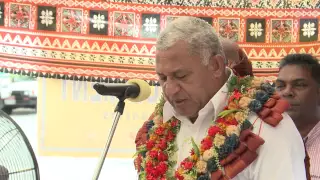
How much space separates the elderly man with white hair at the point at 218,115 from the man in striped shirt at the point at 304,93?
0.77m

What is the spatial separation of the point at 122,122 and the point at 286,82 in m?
1.12

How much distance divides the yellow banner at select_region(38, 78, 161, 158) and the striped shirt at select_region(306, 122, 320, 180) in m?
Answer: 1.08

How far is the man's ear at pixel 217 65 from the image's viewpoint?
1.21 m

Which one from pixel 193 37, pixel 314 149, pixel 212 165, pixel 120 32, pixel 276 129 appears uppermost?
pixel 120 32

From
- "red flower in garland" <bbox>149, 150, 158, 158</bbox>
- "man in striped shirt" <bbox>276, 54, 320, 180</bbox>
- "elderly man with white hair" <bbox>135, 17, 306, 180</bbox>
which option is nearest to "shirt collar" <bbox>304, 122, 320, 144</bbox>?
"man in striped shirt" <bbox>276, 54, 320, 180</bbox>

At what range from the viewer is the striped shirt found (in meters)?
1.87

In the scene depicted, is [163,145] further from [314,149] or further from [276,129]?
[314,149]

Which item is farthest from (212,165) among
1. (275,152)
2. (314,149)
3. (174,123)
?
(314,149)

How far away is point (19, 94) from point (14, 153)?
1.38 metres

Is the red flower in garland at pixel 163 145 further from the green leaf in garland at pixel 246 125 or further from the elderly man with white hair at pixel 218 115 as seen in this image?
the green leaf in garland at pixel 246 125

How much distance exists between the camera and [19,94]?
2660 mm

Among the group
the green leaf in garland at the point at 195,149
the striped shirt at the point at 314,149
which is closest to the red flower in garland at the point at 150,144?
the green leaf in garland at the point at 195,149

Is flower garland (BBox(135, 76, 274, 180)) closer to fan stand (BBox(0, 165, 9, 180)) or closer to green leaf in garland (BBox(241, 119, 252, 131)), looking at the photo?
green leaf in garland (BBox(241, 119, 252, 131))

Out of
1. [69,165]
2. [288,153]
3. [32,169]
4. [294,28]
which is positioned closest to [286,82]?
[294,28]
